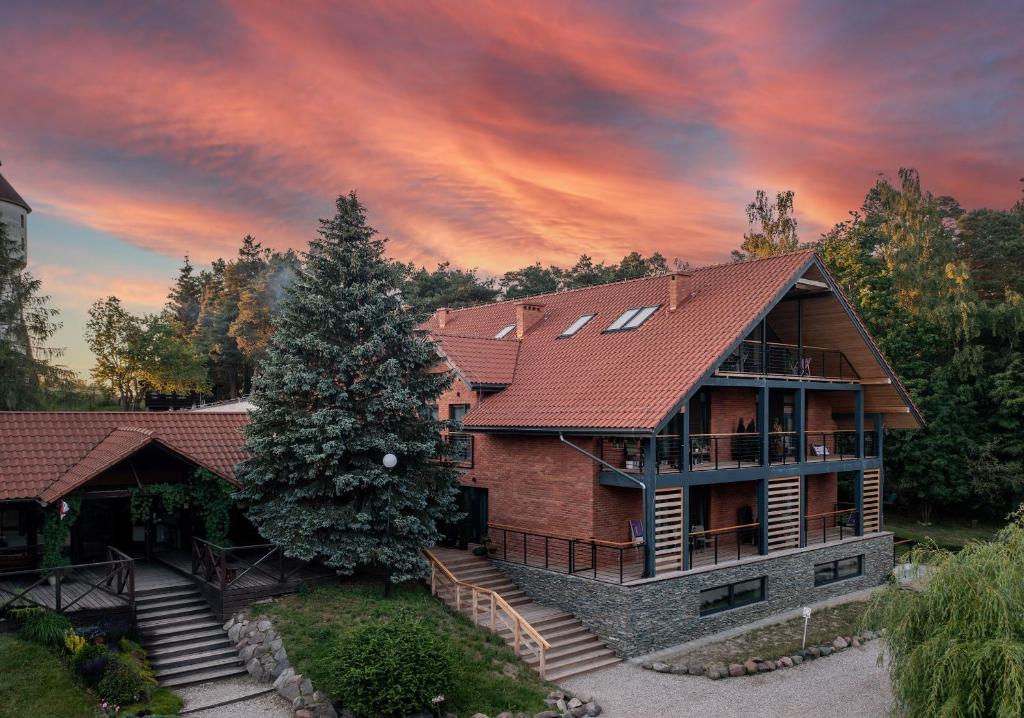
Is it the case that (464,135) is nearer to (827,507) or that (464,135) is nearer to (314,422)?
(314,422)

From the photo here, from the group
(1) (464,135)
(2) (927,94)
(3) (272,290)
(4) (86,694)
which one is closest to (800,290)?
(2) (927,94)

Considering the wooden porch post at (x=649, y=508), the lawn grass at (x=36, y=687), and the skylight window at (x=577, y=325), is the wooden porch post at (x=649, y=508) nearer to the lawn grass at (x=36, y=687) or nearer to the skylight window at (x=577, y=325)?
the skylight window at (x=577, y=325)

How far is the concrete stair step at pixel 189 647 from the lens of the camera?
1448 cm

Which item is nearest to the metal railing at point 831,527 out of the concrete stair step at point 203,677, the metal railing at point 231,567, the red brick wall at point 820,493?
the red brick wall at point 820,493

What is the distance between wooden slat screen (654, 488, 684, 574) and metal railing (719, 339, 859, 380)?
411 cm

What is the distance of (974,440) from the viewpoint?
114ft

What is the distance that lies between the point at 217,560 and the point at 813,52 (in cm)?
1896

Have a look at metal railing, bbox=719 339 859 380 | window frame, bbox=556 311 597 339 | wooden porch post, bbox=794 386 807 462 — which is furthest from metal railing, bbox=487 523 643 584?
window frame, bbox=556 311 597 339

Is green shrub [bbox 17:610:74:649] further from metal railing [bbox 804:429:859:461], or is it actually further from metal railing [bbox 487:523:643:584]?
metal railing [bbox 804:429:859:461]

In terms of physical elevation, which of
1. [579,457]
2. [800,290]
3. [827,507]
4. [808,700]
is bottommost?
[808,700]

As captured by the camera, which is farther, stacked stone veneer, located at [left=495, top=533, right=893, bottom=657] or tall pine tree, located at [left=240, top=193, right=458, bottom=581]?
stacked stone veneer, located at [left=495, top=533, right=893, bottom=657]

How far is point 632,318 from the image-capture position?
892 inches

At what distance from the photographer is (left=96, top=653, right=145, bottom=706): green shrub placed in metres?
12.5

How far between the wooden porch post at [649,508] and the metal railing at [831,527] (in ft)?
23.0
